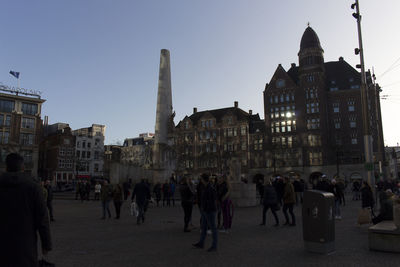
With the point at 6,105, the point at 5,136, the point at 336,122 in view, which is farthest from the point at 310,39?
the point at 5,136

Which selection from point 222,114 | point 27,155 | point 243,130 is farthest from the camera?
point 222,114

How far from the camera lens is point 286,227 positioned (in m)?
12.5

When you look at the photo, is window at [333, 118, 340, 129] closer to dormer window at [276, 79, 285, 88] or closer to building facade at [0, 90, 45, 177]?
dormer window at [276, 79, 285, 88]

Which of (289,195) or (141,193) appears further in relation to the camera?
(141,193)

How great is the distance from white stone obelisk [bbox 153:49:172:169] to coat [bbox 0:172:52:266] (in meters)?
31.3

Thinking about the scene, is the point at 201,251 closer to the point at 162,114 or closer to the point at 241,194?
the point at 241,194

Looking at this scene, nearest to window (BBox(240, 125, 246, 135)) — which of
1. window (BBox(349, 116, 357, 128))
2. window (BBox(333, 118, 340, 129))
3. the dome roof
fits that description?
window (BBox(333, 118, 340, 129))

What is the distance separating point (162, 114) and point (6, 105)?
41.4 meters

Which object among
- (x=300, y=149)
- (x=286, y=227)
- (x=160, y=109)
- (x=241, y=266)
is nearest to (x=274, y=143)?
(x=300, y=149)

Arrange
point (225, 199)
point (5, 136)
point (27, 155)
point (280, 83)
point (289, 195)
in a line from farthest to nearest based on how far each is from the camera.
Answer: point (280, 83) → point (27, 155) → point (5, 136) → point (289, 195) → point (225, 199)

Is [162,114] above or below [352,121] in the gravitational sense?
below

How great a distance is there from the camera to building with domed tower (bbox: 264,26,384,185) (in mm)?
67438

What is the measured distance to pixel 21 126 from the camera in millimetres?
63469

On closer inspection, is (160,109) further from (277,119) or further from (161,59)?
(277,119)
